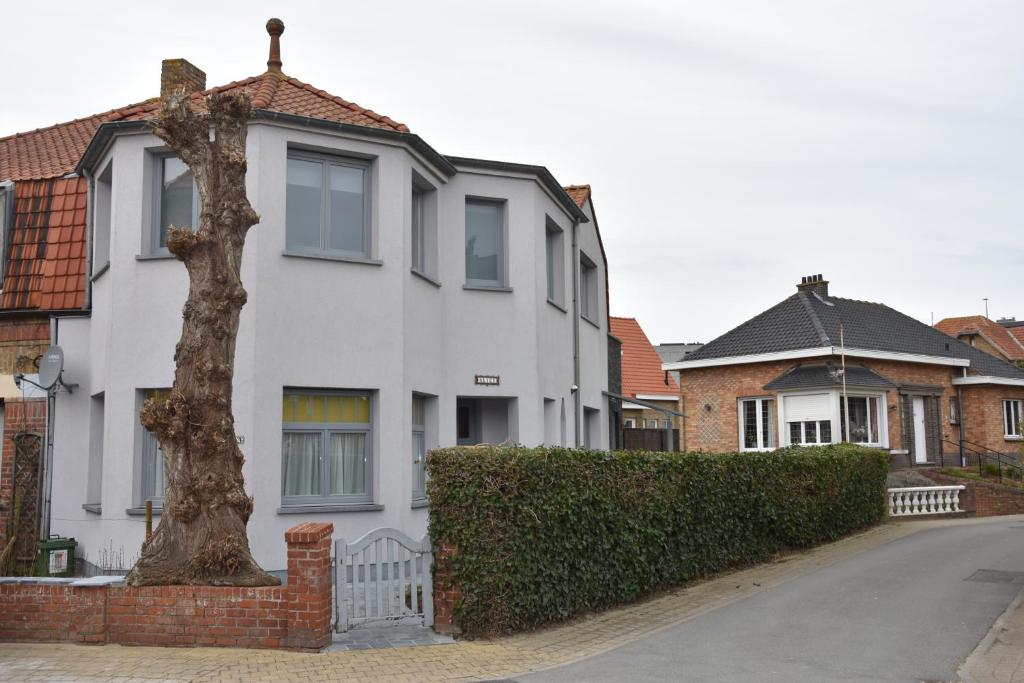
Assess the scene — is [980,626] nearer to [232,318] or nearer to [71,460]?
[232,318]

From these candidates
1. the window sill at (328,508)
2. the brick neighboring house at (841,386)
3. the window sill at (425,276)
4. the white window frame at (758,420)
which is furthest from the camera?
the white window frame at (758,420)

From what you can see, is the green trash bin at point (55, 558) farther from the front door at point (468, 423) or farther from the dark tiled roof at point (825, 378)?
the dark tiled roof at point (825, 378)

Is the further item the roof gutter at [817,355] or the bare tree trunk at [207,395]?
the roof gutter at [817,355]

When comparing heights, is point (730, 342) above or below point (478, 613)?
above

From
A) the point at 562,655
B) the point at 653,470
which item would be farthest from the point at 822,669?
the point at 653,470

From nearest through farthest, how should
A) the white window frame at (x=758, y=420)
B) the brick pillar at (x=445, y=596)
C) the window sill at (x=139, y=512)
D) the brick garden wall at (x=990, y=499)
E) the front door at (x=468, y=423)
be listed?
1. the brick pillar at (x=445, y=596)
2. the window sill at (x=139, y=512)
3. the front door at (x=468, y=423)
4. the brick garden wall at (x=990, y=499)
5. the white window frame at (x=758, y=420)

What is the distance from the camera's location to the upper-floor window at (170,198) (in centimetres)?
1385

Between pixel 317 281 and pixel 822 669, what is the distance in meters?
8.37

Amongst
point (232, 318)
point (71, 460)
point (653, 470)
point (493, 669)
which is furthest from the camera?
point (71, 460)

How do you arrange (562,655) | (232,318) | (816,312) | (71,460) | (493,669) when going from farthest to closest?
1. (816,312)
2. (71,460)
3. (232,318)
4. (562,655)
5. (493,669)

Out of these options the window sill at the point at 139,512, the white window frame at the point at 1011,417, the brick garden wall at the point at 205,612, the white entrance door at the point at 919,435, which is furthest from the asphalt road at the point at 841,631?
the white window frame at the point at 1011,417

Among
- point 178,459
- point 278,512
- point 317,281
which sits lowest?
point 278,512

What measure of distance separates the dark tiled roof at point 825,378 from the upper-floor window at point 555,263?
13.1m

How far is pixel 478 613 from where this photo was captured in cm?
962
